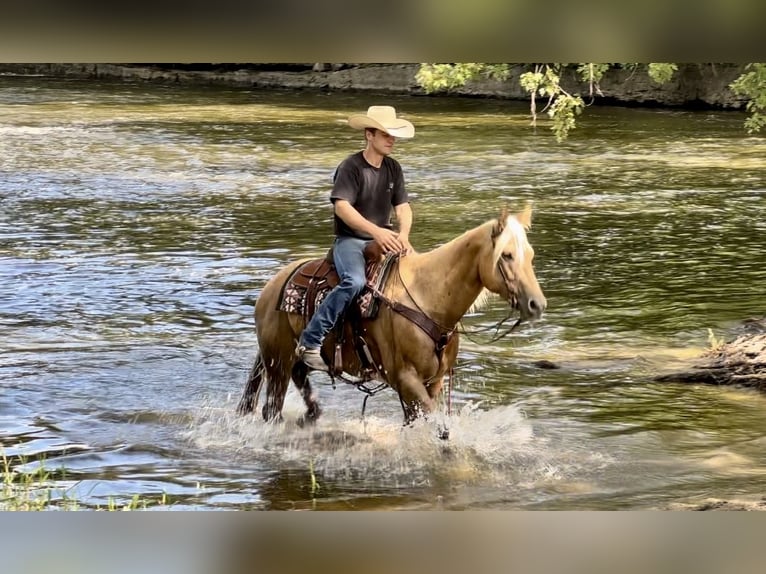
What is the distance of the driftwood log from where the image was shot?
5672 mm

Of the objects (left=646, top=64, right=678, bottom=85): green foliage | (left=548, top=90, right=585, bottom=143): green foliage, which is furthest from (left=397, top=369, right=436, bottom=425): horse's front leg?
(left=646, top=64, right=678, bottom=85): green foliage

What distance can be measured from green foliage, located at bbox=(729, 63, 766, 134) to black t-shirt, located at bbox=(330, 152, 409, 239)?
171 centimetres

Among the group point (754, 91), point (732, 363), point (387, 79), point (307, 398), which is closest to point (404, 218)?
point (387, 79)

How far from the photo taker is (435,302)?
5.27 meters

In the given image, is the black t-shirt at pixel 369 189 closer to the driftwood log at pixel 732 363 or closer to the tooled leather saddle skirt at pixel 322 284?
the tooled leather saddle skirt at pixel 322 284

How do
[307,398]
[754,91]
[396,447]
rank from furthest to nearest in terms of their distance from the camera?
1. [754,91]
2. [307,398]
3. [396,447]

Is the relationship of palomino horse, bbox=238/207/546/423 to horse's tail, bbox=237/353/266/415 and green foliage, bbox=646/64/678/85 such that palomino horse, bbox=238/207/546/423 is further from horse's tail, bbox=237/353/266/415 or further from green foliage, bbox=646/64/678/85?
green foliage, bbox=646/64/678/85

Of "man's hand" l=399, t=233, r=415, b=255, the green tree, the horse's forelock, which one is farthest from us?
the green tree

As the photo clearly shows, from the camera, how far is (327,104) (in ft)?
18.9

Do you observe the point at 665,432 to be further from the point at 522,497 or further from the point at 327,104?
the point at 327,104

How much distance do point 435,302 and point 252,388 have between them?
0.99 m

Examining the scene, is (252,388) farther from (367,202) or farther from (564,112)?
(564,112)

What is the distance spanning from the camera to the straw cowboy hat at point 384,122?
17.6 feet
